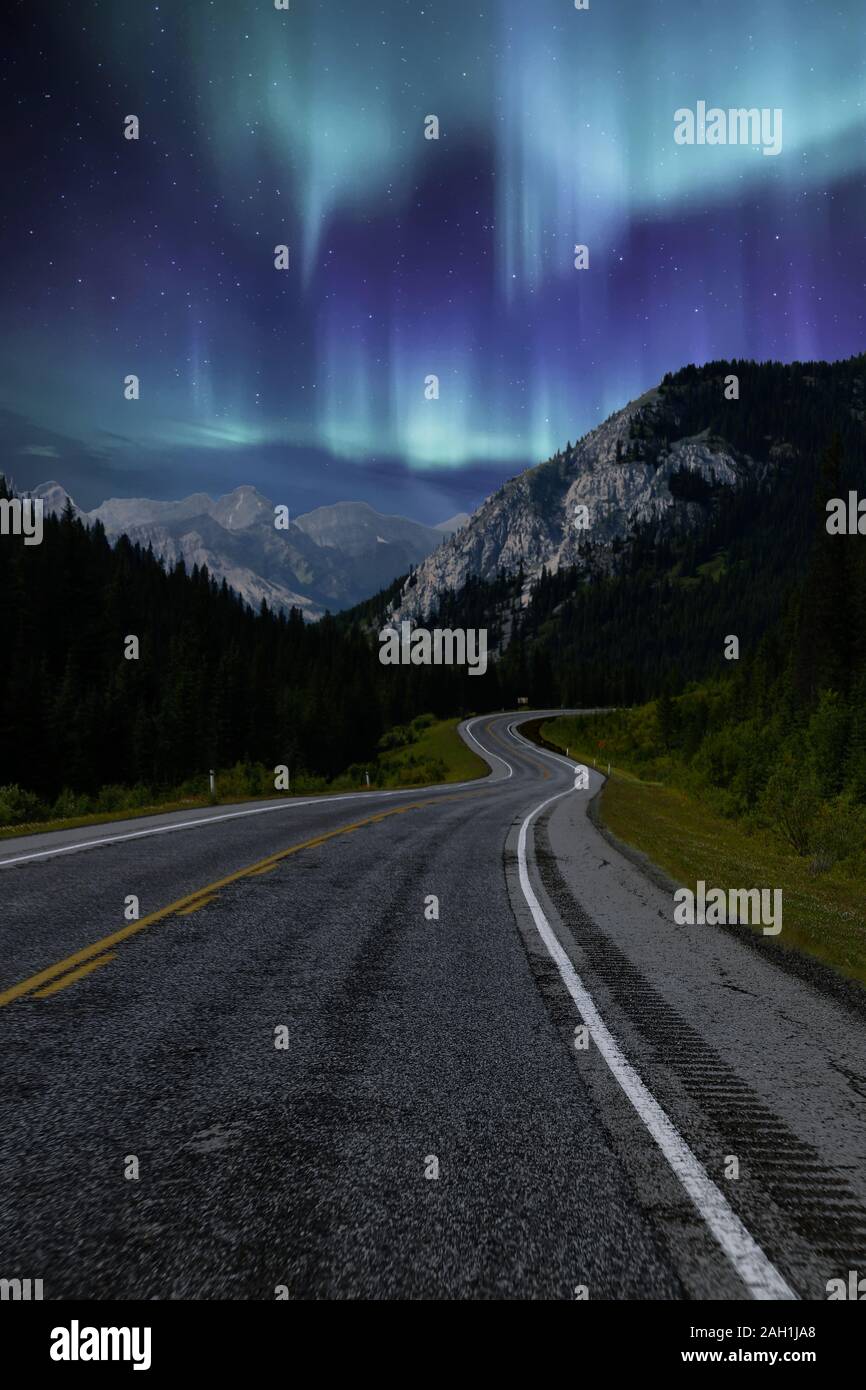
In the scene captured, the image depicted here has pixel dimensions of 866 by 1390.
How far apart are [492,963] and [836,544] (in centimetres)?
5903

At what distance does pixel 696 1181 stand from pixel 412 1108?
135 cm

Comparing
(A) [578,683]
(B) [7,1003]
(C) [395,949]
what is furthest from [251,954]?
(A) [578,683]

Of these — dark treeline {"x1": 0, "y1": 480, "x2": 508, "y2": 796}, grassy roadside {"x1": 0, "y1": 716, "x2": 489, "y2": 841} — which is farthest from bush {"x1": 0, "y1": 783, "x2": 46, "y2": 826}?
dark treeline {"x1": 0, "y1": 480, "x2": 508, "y2": 796}

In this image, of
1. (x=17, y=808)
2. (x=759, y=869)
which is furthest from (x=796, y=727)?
(x=17, y=808)

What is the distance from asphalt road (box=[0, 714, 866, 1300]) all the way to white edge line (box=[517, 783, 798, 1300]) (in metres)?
0.01

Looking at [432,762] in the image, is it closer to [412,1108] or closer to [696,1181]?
[412,1108]

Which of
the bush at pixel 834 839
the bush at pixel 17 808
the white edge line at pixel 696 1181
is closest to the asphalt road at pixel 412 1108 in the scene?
the white edge line at pixel 696 1181

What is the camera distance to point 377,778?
59469mm

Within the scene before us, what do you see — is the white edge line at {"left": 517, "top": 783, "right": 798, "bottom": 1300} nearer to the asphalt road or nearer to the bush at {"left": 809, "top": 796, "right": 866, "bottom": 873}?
the asphalt road

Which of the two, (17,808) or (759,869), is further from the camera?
(17,808)

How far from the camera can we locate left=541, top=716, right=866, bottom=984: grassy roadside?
7.64 meters

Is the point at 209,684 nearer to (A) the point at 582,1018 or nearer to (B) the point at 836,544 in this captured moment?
(B) the point at 836,544

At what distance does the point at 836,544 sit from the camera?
54969 mm

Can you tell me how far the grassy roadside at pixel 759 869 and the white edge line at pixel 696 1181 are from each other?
3237 mm
